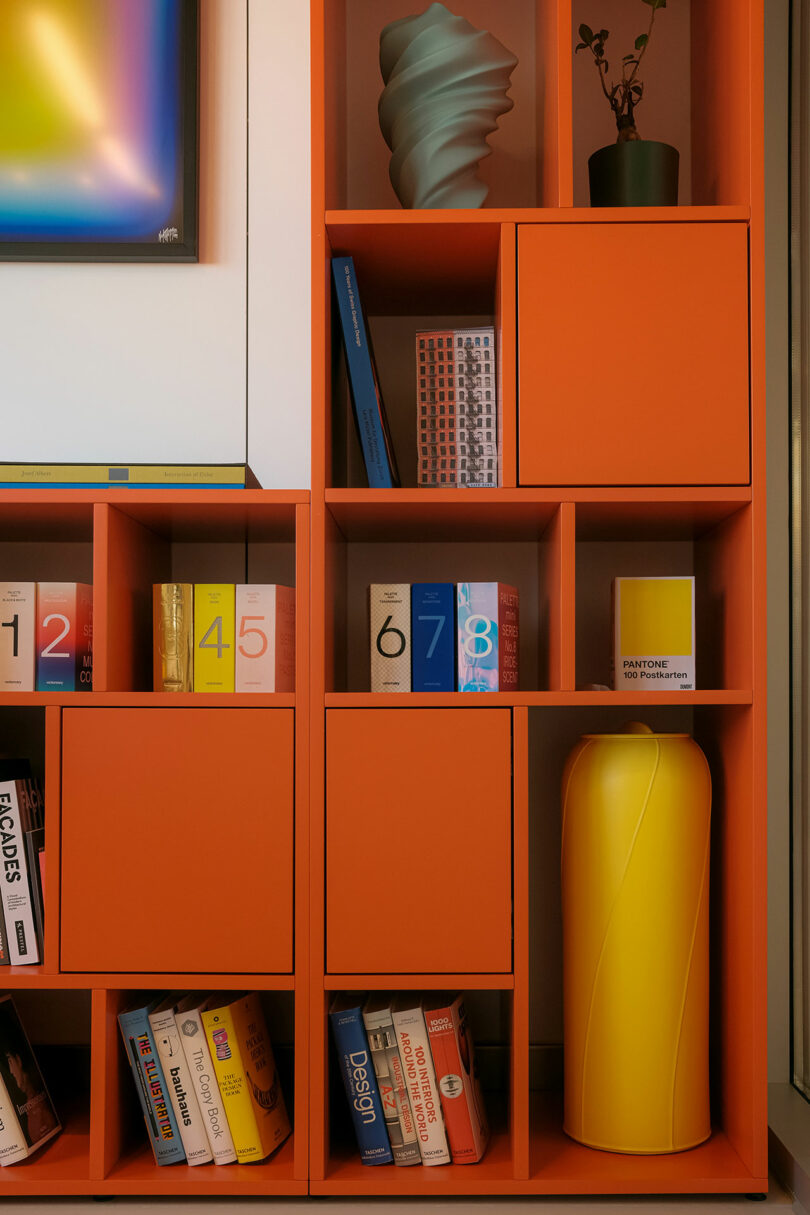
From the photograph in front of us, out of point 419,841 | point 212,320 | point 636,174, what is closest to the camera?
point 419,841

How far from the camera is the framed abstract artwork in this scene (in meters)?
1.97

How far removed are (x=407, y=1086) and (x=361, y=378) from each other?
46.0 inches

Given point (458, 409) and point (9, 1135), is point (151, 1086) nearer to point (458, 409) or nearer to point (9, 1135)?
point (9, 1135)

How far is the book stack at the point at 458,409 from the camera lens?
165 centimetres

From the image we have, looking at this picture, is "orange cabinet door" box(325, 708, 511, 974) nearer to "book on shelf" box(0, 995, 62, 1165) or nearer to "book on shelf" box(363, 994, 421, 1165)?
"book on shelf" box(363, 994, 421, 1165)

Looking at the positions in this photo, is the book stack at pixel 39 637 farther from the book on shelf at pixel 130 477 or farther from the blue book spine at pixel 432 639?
the blue book spine at pixel 432 639

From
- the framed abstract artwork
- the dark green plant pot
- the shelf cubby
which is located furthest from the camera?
the framed abstract artwork

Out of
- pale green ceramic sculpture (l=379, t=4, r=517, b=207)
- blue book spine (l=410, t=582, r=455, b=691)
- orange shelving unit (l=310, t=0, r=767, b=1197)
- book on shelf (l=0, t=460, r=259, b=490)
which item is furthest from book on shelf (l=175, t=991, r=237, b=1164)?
pale green ceramic sculpture (l=379, t=4, r=517, b=207)

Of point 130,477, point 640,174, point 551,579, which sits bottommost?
Answer: point 551,579

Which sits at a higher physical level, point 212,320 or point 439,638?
point 212,320

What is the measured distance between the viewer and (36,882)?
161 cm

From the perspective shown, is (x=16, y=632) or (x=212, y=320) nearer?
(x=16, y=632)

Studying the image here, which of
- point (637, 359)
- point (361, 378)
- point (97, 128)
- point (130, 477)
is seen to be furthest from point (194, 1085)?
point (97, 128)

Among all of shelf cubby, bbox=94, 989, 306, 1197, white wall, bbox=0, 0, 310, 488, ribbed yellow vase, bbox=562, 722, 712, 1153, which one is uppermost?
white wall, bbox=0, 0, 310, 488
